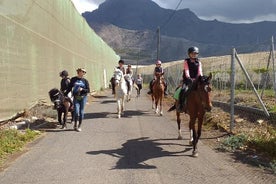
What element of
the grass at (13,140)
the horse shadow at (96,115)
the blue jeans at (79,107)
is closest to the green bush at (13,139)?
the grass at (13,140)

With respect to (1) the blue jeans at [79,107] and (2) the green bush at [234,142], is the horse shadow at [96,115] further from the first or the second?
(2) the green bush at [234,142]

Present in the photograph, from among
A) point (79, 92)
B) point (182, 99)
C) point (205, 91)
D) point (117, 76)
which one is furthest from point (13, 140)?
point (117, 76)

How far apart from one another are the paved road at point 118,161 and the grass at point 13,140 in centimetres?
37

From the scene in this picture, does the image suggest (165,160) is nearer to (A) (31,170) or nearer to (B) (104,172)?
(B) (104,172)

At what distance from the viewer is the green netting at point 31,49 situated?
13.3 meters

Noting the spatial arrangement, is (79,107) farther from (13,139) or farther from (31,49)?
(31,49)

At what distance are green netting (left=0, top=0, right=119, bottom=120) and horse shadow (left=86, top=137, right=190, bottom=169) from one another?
4.19m

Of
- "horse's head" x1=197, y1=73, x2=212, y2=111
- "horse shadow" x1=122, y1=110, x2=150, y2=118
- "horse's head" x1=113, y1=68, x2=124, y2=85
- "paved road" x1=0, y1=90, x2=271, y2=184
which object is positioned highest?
"horse's head" x1=113, y1=68, x2=124, y2=85

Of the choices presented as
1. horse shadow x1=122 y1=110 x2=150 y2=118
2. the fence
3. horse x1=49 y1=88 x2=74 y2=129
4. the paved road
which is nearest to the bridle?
the paved road

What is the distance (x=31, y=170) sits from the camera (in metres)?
8.39

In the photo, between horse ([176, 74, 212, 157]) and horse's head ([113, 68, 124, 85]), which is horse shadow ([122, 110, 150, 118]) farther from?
horse ([176, 74, 212, 157])

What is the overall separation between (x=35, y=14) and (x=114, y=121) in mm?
5502

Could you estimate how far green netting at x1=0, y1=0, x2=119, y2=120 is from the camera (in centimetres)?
1328

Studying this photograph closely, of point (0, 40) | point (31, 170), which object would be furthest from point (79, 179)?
point (0, 40)
